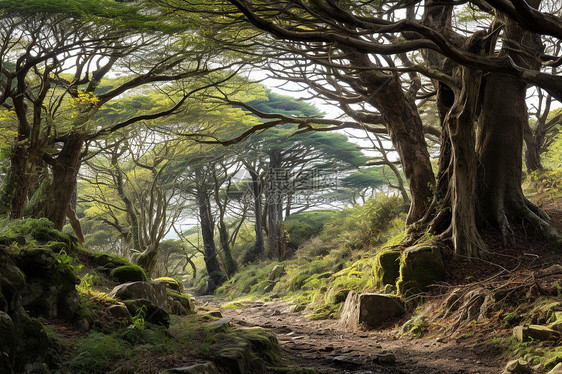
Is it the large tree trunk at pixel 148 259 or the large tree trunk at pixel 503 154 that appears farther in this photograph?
the large tree trunk at pixel 148 259

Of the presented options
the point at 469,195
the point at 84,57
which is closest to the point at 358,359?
the point at 469,195

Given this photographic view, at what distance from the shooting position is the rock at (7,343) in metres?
2.26

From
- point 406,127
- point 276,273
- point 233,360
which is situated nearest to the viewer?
point 233,360

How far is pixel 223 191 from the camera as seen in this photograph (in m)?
21.2

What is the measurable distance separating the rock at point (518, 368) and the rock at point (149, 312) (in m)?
2.98

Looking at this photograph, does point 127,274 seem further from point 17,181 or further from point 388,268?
point 388,268

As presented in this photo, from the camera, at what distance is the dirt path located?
412 centimetres

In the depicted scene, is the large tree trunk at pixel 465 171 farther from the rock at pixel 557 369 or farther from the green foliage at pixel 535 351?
the rock at pixel 557 369

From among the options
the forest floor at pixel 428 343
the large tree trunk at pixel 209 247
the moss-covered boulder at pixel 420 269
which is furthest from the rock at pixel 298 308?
the large tree trunk at pixel 209 247

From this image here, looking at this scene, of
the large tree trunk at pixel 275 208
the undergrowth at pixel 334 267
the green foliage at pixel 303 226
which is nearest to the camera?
the undergrowth at pixel 334 267

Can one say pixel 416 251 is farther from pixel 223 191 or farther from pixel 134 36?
pixel 223 191

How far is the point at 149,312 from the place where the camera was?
4.26 meters

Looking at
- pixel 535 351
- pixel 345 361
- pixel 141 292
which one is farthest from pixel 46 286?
pixel 535 351

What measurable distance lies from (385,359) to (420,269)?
2252 mm
